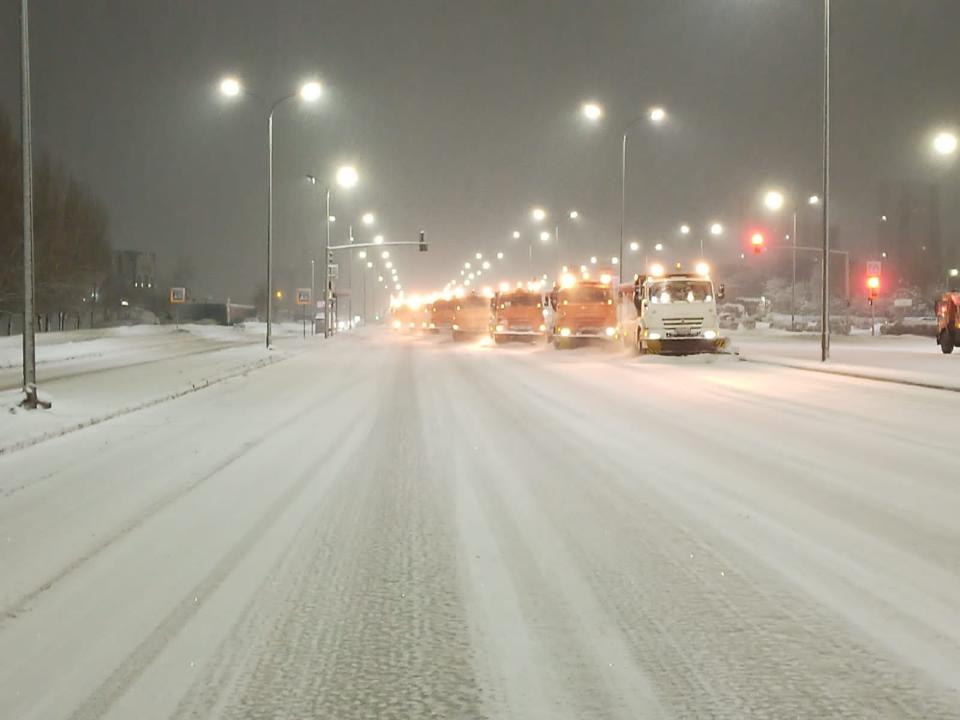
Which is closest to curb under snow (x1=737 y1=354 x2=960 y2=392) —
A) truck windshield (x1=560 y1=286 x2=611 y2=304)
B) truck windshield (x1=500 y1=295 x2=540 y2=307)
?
truck windshield (x1=560 y1=286 x2=611 y2=304)

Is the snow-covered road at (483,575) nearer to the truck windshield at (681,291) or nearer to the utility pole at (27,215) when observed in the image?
the utility pole at (27,215)

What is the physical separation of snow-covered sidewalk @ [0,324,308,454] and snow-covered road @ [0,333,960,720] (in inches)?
77.2

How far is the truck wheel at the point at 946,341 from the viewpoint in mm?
41000

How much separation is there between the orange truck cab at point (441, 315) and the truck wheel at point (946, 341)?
113 ft

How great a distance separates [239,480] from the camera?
417 inches

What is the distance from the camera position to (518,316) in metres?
50.9

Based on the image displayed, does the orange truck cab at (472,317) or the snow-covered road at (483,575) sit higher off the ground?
the orange truck cab at (472,317)

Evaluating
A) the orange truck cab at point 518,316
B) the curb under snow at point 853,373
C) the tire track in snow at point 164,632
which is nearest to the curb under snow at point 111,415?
the tire track in snow at point 164,632

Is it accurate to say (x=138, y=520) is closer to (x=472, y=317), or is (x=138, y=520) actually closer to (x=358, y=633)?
(x=358, y=633)

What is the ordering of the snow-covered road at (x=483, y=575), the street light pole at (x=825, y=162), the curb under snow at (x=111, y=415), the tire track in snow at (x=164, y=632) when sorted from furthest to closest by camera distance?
1. the street light pole at (x=825, y=162)
2. the curb under snow at (x=111, y=415)
3. the snow-covered road at (x=483, y=575)
4. the tire track in snow at (x=164, y=632)

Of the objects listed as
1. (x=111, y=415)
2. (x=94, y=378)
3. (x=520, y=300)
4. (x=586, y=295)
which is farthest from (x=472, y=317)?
(x=111, y=415)

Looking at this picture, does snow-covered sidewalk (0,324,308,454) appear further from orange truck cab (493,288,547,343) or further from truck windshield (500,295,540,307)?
truck windshield (500,295,540,307)

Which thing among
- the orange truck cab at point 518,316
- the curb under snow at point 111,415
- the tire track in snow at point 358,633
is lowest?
the tire track in snow at point 358,633

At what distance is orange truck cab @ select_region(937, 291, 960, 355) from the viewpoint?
136 feet
